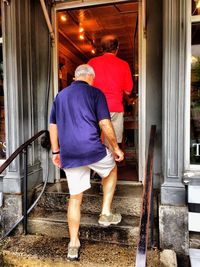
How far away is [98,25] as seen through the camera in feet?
15.2

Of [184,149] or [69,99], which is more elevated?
[69,99]

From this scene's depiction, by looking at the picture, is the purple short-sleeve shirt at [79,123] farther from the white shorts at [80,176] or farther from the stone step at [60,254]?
the stone step at [60,254]

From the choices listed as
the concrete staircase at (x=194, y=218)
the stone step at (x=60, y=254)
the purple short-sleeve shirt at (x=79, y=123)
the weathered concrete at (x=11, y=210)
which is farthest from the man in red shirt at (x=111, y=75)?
the weathered concrete at (x=11, y=210)

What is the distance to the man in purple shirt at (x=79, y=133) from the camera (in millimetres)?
1996

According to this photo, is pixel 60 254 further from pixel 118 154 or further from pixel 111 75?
pixel 111 75

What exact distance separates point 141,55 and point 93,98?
1.28 m

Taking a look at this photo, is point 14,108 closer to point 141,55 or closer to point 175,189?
point 141,55

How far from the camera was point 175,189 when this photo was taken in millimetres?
2420

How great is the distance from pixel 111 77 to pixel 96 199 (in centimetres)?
129

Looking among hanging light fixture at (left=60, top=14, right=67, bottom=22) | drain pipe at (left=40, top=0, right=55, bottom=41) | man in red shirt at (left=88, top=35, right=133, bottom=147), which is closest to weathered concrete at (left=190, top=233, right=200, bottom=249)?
man in red shirt at (left=88, top=35, right=133, bottom=147)

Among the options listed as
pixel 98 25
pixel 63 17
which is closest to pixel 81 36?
pixel 98 25

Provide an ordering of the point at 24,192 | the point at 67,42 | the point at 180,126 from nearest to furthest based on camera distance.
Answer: the point at 180,126 < the point at 24,192 < the point at 67,42

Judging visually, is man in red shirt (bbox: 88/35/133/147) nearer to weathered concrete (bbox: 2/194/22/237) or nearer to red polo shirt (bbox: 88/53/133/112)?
red polo shirt (bbox: 88/53/133/112)

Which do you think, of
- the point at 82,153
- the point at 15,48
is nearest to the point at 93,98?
the point at 82,153
